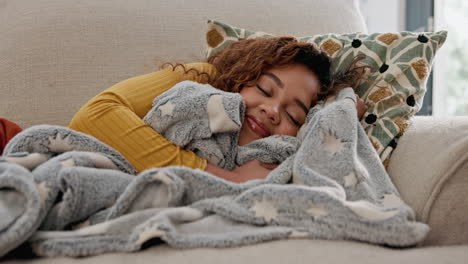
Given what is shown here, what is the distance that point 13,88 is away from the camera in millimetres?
1148

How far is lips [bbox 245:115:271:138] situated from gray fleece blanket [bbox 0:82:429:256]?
7.8 inches

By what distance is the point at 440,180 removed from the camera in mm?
780

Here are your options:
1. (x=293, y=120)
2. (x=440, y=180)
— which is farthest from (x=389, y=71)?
(x=440, y=180)

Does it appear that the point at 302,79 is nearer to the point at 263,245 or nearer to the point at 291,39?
the point at 291,39

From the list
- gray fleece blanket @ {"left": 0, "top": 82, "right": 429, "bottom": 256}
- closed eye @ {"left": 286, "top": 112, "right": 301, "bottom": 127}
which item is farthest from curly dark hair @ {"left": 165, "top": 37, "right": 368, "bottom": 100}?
gray fleece blanket @ {"left": 0, "top": 82, "right": 429, "bottom": 256}

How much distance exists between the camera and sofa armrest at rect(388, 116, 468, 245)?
0.76 m

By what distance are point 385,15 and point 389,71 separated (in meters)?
1.78

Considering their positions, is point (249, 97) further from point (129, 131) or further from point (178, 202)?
point (178, 202)

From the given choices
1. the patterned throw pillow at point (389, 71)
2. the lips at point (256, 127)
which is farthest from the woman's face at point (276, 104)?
the patterned throw pillow at point (389, 71)

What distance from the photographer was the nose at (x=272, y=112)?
104cm

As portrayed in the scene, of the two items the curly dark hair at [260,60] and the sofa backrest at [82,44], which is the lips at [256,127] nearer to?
the curly dark hair at [260,60]

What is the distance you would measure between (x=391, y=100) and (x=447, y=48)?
1.60m

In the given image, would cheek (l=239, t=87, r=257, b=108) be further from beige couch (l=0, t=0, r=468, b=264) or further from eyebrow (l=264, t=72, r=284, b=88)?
beige couch (l=0, t=0, r=468, b=264)

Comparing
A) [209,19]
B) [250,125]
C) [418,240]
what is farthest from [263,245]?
[209,19]
